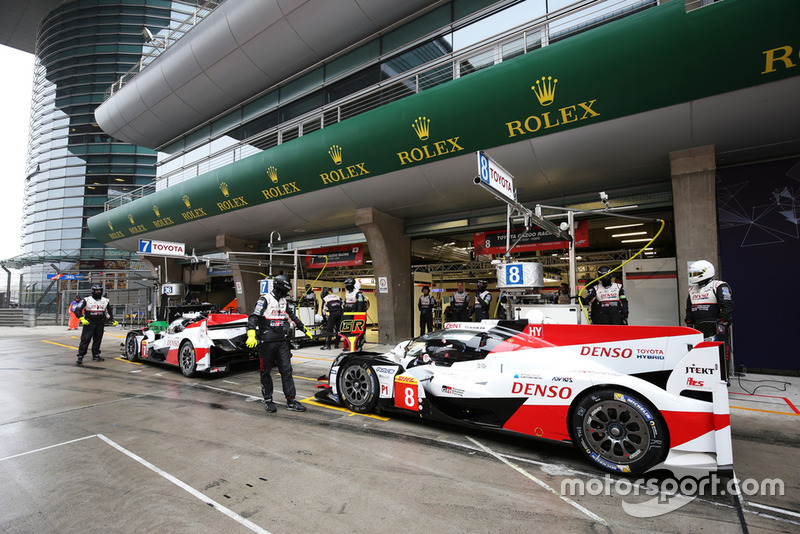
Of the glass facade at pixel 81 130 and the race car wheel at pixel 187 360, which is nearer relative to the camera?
the race car wheel at pixel 187 360

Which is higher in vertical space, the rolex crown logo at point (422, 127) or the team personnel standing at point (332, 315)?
the rolex crown logo at point (422, 127)

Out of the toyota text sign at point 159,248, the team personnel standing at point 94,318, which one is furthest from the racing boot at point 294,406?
the toyota text sign at point 159,248

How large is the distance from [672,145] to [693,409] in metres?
5.95

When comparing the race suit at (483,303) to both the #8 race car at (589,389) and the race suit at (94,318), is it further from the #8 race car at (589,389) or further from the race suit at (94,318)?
the race suit at (94,318)

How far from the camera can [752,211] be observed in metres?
6.77

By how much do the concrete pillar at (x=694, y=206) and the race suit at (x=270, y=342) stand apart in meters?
7.14

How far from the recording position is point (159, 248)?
11031mm

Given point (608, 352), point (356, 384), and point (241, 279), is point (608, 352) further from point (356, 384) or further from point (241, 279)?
point (241, 279)

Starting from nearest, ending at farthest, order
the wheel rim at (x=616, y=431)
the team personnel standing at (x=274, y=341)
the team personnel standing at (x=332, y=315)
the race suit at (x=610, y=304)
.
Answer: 1. the wheel rim at (x=616, y=431)
2. the team personnel standing at (x=274, y=341)
3. the race suit at (x=610, y=304)
4. the team personnel standing at (x=332, y=315)

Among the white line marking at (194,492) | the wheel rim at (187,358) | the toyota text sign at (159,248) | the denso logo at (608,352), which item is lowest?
the white line marking at (194,492)

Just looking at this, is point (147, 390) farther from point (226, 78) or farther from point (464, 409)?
point (226, 78)

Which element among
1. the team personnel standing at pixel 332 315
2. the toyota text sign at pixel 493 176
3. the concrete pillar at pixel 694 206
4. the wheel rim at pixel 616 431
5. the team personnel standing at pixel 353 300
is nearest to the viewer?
the wheel rim at pixel 616 431

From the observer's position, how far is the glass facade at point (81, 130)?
1416 inches

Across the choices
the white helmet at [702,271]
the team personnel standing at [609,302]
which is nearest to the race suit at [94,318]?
Result: the team personnel standing at [609,302]
